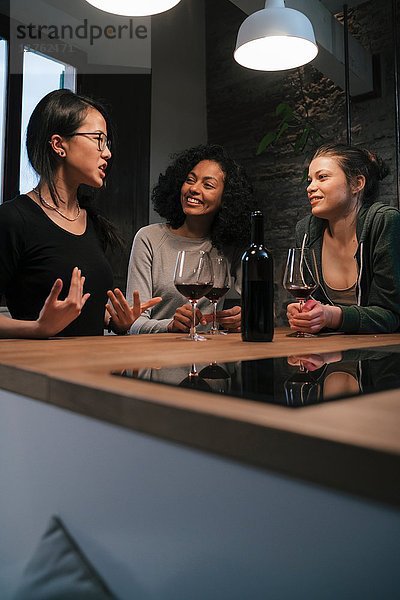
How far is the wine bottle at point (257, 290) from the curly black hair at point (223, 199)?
50.6 inches

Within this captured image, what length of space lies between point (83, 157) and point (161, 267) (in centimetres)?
75

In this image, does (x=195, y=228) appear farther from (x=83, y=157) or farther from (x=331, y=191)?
(x=83, y=157)

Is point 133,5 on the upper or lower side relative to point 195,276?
upper

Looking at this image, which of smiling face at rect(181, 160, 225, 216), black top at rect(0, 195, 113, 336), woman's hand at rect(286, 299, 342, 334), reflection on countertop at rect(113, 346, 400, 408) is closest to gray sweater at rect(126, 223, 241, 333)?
smiling face at rect(181, 160, 225, 216)

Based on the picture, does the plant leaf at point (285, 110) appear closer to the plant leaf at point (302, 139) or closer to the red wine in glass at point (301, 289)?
the plant leaf at point (302, 139)

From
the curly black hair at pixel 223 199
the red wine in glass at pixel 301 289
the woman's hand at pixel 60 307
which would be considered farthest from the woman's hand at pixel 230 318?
the curly black hair at pixel 223 199

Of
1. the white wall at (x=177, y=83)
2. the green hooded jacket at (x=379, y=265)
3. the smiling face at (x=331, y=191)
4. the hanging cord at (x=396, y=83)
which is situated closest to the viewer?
the green hooded jacket at (x=379, y=265)

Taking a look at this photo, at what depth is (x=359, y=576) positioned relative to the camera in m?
0.40

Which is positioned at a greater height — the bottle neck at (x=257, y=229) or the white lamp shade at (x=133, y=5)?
the white lamp shade at (x=133, y=5)

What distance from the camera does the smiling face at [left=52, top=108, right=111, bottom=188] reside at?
1.86 meters

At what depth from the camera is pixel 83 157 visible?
1858 mm

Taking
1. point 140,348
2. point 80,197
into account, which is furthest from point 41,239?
point 140,348

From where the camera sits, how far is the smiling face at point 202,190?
2.54 meters

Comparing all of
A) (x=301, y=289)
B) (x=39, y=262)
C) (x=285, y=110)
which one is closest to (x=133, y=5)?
(x=39, y=262)
